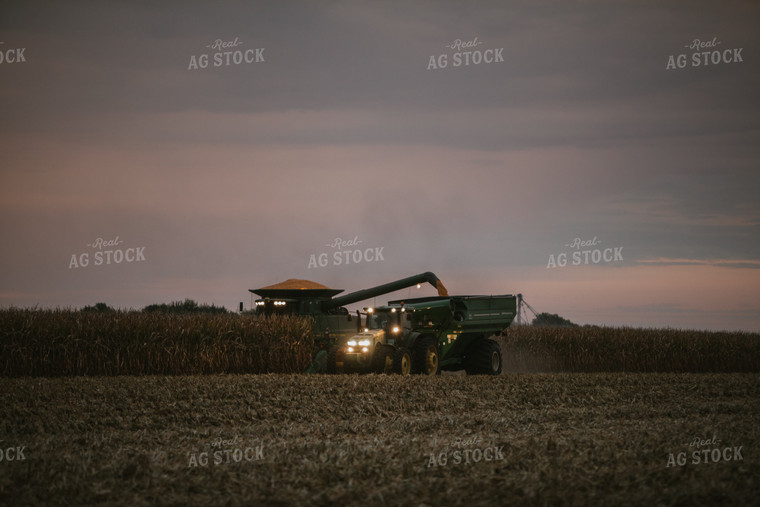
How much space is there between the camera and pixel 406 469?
9445 mm

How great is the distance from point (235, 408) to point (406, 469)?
6.49 metres

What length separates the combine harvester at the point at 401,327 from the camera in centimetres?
1931

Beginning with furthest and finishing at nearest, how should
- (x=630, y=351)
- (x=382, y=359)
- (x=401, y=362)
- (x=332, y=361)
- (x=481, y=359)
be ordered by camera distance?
(x=630, y=351)
(x=481, y=359)
(x=332, y=361)
(x=401, y=362)
(x=382, y=359)

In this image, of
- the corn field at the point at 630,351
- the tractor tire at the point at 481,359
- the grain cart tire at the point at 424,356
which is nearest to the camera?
the grain cart tire at the point at 424,356

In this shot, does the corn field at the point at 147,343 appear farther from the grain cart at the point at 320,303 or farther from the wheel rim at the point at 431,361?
the wheel rim at the point at 431,361

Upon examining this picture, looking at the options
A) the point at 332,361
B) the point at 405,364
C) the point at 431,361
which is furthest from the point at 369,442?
the point at 332,361

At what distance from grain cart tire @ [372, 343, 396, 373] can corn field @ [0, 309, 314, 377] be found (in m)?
3.79

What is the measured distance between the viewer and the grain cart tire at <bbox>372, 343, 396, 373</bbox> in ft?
62.1

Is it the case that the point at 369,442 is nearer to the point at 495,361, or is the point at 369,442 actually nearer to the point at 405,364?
the point at 405,364

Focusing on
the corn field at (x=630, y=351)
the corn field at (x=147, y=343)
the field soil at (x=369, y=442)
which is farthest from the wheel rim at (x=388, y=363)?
the corn field at (x=630, y=351)

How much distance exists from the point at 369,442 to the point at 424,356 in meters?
8.50

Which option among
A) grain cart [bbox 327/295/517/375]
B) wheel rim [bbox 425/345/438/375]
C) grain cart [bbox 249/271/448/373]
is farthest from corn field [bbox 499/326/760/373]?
wheel rim [bbox 425/345/438/375]

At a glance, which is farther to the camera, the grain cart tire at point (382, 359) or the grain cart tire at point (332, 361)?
the grain cart tire at point (332, 361)

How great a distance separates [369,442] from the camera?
448 inches
